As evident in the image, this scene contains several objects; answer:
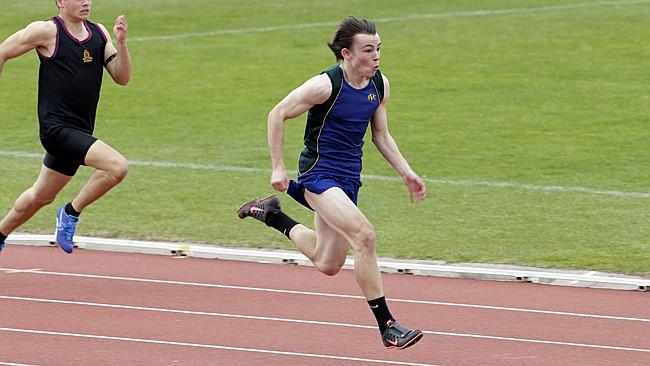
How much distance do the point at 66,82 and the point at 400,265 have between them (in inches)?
107

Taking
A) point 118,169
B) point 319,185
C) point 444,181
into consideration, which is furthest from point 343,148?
point 444,181

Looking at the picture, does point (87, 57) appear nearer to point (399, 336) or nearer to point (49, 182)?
point (49, 182)

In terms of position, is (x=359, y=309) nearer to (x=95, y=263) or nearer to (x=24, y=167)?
(x=95, y=263)

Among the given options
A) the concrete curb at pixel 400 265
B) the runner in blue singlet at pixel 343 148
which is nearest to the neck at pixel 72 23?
the concrete curb at pixel 400 265

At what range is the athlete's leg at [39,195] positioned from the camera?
10500 millimetres

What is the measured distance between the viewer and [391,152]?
30.6 feet

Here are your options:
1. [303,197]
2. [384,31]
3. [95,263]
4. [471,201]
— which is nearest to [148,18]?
[384,31]

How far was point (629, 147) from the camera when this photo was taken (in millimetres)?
16516

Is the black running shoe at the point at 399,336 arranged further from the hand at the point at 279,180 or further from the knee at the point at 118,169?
the knee at the point at 118,169

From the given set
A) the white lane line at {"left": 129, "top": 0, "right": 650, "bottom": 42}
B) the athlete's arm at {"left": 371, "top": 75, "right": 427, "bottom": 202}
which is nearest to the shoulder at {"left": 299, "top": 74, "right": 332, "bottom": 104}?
the athlete's arm at {"left": 371, "top": 75, "right": 427, "bottom": 202}

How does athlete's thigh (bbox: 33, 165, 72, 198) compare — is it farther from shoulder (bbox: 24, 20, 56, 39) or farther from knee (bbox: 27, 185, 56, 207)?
shoulder (bbox: 24, 20, 56, 39)

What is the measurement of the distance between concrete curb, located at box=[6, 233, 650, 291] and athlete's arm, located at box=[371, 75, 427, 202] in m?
1.76

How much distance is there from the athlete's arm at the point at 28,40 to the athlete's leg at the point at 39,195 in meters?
0.83

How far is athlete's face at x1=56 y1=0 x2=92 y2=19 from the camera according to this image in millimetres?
10297
